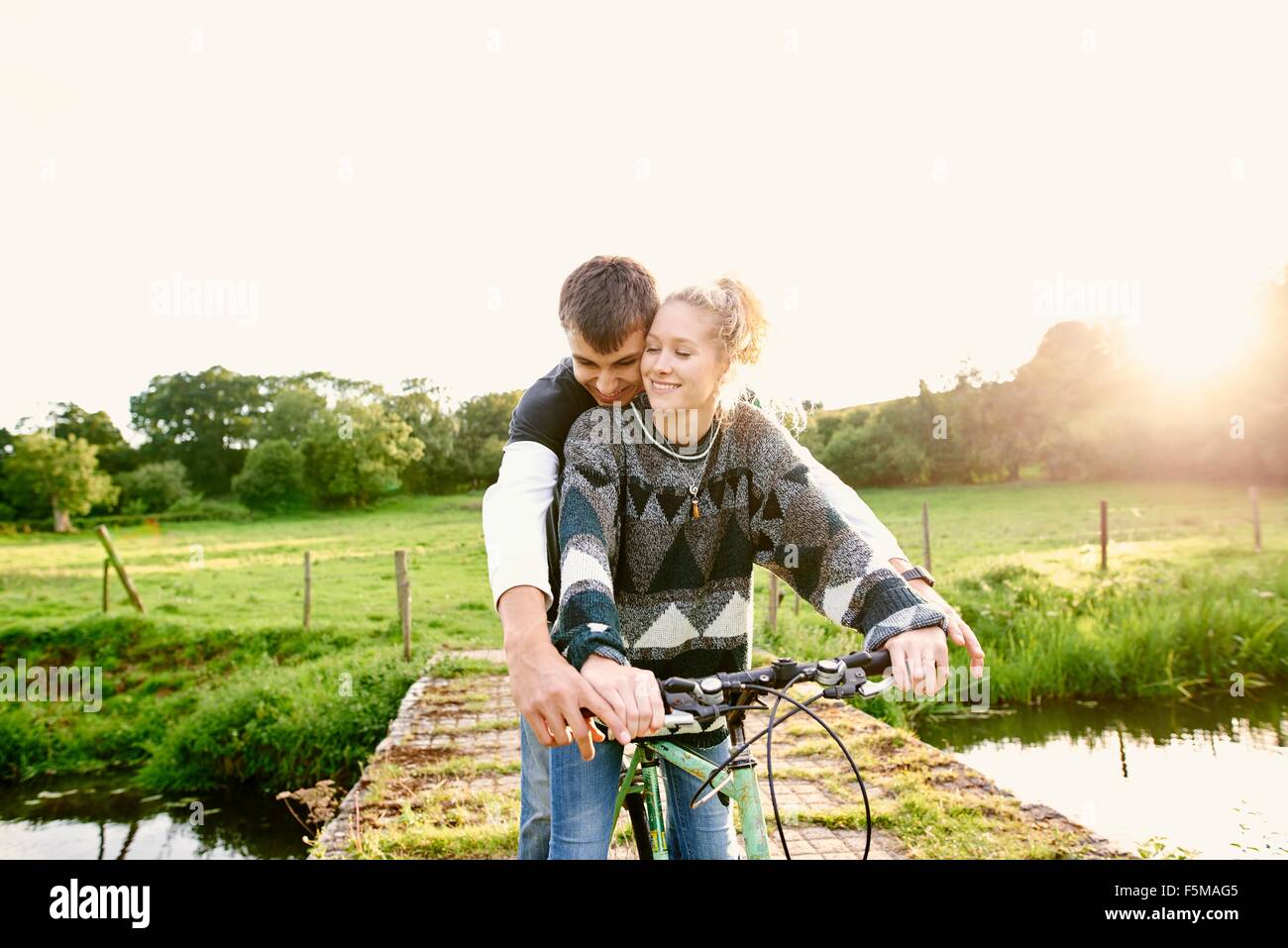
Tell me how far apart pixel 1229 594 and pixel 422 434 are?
74.3 feet

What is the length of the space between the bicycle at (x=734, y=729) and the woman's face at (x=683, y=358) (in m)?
0.56

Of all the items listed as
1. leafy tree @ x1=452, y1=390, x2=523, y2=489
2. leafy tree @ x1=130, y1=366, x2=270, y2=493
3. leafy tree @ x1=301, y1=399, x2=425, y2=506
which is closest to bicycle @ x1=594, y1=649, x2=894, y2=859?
leafy tree @ x1=452, y1=390, x2=523, y2=489

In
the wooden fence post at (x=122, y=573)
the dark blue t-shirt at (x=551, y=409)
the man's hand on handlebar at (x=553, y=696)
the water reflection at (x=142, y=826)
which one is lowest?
the water reflection at (x=142, y=826)

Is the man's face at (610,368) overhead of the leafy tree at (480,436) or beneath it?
beneath

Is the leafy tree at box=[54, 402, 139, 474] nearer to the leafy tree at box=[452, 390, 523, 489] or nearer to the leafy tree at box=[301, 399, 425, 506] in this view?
the leafy tree at box=[301, 399, 425, 506]

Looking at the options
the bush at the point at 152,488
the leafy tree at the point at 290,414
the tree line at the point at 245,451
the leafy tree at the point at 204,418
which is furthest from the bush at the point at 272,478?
the leafy tree at the point at 204,418

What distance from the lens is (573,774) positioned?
6.24ft

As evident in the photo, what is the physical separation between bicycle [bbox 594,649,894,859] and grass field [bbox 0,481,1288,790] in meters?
6.68

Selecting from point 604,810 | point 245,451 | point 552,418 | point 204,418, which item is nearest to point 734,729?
point 604,810

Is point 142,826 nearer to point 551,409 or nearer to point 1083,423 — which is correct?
point 551,409

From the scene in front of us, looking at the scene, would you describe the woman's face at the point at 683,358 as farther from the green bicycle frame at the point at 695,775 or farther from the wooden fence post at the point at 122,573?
the wooden fence post at the point at 122,573

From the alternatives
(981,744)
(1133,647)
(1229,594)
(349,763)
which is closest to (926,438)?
(1229,594)

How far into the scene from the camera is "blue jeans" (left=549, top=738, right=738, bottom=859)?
1.89 meters

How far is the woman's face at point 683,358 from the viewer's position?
1832 mm
